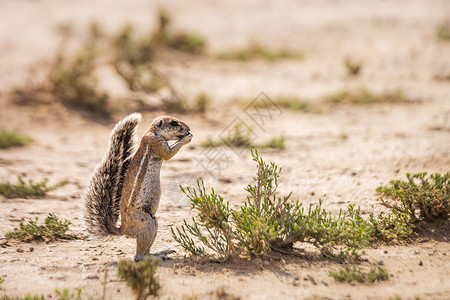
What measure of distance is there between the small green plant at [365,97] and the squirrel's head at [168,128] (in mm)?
6876

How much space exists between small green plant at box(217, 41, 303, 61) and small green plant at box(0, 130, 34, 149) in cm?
678

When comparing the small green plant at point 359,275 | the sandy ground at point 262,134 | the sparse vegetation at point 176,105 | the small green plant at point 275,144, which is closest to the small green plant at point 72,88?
the sandy ground at point 262,134

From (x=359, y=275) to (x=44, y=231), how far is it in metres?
3.34

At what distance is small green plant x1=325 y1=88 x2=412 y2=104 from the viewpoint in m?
10.6

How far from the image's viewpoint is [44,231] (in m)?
5.16

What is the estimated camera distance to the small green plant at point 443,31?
1416 cm

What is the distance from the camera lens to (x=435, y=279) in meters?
4.09

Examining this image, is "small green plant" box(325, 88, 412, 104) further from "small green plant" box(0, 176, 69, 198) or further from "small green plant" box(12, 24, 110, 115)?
"small green plant" box(0, 176, 69, 198)

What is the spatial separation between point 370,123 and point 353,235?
17.8 ft

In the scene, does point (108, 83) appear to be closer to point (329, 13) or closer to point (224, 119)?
point (224, 119)

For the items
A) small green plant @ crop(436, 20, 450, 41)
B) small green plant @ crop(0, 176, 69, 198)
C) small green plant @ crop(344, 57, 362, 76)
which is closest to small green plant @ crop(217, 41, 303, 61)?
small green plant @ crop(344, 57, 362, 76)

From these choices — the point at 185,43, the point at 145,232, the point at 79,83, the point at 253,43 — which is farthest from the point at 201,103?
the point at 145,232

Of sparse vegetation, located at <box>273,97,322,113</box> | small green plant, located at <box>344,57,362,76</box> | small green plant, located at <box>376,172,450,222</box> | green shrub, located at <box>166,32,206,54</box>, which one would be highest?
green shrub, located at <box>166,32,206,54</box>

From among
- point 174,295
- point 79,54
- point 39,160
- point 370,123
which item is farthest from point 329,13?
point 174,295
